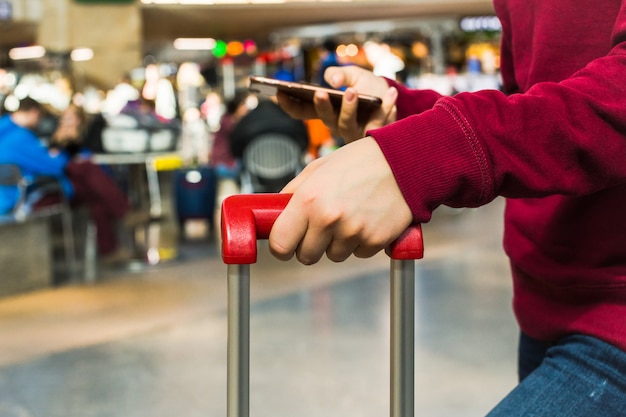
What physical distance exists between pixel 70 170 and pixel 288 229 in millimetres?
6353

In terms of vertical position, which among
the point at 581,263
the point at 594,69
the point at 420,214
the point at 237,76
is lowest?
the point at 237,76

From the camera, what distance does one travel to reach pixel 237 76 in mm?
21688

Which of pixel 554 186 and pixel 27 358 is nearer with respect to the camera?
pixel 554 186

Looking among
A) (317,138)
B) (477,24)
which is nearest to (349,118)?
(317,138)

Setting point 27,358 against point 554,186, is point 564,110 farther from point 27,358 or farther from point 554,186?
point 27,358

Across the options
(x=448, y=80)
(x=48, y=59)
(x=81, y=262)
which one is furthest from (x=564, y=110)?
(x=48, y=59)

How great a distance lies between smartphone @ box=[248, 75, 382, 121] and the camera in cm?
137

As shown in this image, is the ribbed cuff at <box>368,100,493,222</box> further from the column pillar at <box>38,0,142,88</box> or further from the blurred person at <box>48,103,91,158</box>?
the column pillar at <box>38,0,142,88</box>

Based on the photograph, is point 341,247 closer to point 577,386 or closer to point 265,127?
point 577,386

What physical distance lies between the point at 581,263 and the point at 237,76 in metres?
20.8

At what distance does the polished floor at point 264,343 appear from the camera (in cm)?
370

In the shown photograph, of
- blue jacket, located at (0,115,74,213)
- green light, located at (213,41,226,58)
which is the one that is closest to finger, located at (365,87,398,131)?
blue jacket, located at (0,115,74,213)

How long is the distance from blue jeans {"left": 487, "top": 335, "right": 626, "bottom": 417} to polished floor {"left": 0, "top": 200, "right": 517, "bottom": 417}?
2373 mm

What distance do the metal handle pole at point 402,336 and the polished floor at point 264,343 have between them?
257 centimetres
